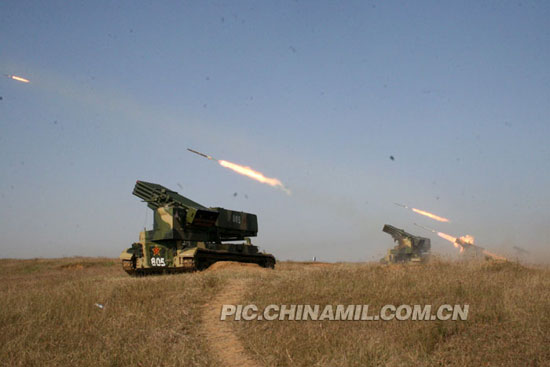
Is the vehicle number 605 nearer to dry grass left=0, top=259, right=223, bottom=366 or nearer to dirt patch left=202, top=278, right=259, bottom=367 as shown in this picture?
dry grass left=0, top=259, right=223, bottom=366

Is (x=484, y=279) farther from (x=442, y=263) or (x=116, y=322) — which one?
(x=116, y=322)

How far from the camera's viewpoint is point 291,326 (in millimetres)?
8867

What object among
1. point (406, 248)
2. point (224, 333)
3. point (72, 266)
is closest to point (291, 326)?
point (224, 333)

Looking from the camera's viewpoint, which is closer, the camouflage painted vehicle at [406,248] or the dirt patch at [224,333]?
the dirt patch at [224,333]

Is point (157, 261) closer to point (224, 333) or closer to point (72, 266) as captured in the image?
point (224, 333)

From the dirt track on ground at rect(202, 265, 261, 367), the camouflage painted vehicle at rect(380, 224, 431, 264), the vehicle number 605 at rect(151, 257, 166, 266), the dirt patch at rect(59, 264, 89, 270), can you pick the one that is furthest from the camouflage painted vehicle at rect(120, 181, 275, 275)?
the camouflage painted vehicle at rect(380, 224, 431, 264)

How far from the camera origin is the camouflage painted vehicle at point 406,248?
109 ft

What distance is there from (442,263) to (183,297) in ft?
30.8

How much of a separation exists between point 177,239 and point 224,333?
1084 centimetres

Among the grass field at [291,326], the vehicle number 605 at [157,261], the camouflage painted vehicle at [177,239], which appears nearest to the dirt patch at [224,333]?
the grass field at [291,326]

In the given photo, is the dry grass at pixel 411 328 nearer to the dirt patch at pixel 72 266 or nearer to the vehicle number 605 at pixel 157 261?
the vehicle number 605 at pixel 157 261

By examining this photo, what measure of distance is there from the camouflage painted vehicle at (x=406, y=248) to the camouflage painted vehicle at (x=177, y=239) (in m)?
15.4

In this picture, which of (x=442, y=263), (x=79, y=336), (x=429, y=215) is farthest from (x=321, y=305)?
(x=429, y=215)

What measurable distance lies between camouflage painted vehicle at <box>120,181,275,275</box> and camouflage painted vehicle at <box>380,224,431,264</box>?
1539 centimetres
